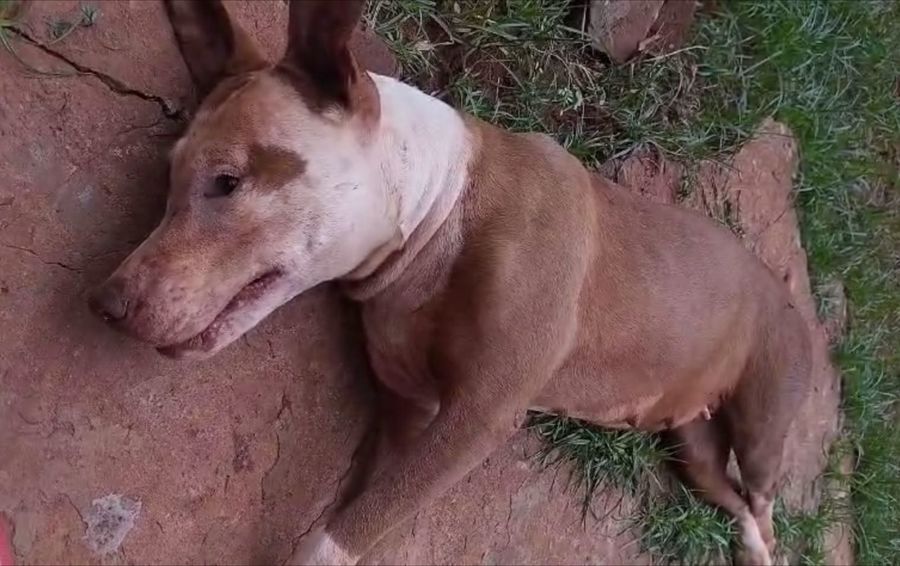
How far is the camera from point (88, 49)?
2227 millimetres

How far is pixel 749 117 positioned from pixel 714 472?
122cm

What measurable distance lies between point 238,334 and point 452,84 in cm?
115

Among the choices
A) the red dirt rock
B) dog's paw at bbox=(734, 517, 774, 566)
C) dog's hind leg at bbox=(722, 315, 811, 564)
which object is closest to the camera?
dog's hind leg at bbox=(722, 315, 811, 564)

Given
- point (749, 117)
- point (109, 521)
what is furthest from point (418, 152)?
point (749, 117)

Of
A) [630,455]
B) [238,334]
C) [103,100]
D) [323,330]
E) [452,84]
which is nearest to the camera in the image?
[238,334]

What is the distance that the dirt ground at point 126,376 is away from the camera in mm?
2098

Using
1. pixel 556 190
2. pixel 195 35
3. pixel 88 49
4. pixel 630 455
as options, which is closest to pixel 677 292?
pixel 556 190

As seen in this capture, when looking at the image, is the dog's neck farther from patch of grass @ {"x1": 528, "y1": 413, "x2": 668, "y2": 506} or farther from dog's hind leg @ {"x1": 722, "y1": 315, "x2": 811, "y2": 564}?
dog's hind leg @ {"x1": 722, "y1": 315, "x2": 811, "y2": 564}

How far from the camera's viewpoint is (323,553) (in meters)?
2.18

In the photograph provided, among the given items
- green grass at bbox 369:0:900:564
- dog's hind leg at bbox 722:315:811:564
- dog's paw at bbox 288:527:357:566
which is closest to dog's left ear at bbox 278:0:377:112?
green grass at bbox 369:0:900:564

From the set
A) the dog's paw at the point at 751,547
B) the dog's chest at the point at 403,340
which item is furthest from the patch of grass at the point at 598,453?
the dog's chest at the point at 403,340

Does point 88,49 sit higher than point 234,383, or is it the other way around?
point 88,49

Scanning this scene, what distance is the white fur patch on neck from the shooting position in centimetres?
213

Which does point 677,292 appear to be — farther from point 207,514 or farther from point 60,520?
point 60,520
